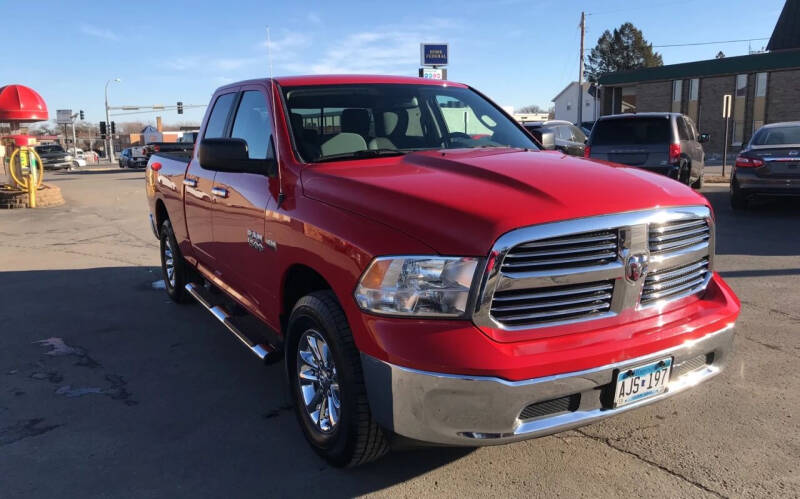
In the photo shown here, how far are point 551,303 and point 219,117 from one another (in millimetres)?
3448

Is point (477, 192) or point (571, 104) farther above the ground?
point (571, 104)


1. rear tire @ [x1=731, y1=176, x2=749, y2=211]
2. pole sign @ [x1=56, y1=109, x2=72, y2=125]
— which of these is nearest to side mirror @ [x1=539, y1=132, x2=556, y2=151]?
rear tire @ [x1=731, y1=176, x2=749, y2=211]

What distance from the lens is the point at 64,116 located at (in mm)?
70500

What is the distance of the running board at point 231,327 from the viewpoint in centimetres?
369

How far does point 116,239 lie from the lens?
1041 cm

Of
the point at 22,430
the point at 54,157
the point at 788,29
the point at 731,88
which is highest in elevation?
the point at 788,29

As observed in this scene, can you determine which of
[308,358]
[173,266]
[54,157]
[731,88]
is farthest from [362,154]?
[54,157]

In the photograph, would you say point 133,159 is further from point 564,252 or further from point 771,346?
point 564,252

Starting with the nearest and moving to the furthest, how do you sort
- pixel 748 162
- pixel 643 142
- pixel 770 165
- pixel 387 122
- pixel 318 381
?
pixel 318 381 < pixel 387 122 < pixel 770 165 < pixel 748 162 < pixel 643 142

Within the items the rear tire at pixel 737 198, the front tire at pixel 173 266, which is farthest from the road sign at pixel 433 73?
the front tire at pixel 173 266

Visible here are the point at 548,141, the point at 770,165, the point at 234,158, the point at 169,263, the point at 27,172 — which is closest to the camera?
the point at 234,158

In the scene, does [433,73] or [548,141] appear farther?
[433,73]

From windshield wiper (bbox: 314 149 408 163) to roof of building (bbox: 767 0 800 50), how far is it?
148 ft

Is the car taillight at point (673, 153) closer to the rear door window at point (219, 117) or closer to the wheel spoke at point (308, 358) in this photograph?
the rear door window at point (219, 117)
